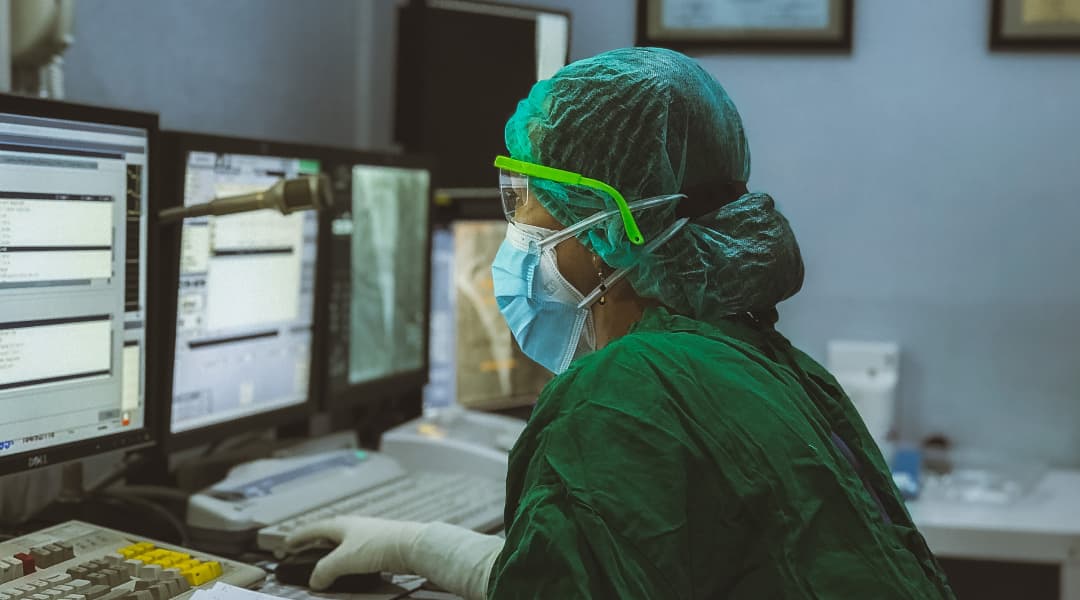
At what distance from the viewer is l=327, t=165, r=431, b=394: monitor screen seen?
72.8 inches

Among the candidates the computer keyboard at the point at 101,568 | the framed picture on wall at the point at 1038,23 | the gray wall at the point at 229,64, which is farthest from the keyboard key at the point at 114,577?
the framed picture on wall at the point at 1038,23

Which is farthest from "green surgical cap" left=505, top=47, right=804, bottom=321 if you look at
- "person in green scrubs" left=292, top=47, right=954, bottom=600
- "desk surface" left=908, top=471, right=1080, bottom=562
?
"desk surface" left=908, top=471, right=1080, bottom=562

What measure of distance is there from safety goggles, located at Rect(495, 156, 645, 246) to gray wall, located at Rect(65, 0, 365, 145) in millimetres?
965

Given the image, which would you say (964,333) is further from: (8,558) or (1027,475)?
(8,558)

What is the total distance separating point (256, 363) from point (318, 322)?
0.16 m

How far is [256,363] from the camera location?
1664 mm

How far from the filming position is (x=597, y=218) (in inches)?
45.9

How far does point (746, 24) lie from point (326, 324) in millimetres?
1366

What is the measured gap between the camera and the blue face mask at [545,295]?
121 cm

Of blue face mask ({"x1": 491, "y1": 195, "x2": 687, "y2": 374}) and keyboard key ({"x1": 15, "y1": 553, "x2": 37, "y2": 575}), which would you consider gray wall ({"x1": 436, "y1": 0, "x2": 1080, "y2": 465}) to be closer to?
blue face mask ({"x1": 491, "y1": 195, "x2": 687, "y2": 374})

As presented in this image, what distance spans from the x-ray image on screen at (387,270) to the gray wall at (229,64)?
1.42ft

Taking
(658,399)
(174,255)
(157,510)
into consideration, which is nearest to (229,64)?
(174,255)

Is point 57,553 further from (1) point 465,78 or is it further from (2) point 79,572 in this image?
(1) point 465,78

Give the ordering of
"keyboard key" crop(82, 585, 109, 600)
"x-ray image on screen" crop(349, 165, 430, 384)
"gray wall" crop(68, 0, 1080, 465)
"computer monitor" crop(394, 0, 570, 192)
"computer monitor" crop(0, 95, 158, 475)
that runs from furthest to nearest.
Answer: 1. "gray wall" crop(68, 0, 1080, 465)
2. "computer monitor" crop(394, 0, 570, 192)
3. "x-ray image on screen" crop(349, 165, 430, 384)
4. "computer monitor" crop(0, 95, 158, 475)
5. "keyboard key" crop(82, 585, 109, 600)
